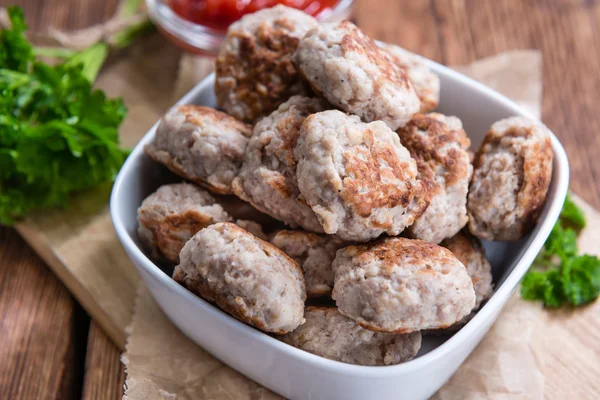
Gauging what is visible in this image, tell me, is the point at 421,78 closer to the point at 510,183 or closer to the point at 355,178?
the point at 510,183

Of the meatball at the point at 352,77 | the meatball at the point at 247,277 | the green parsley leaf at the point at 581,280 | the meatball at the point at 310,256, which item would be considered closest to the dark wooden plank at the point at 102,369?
the meatball at the point at 247,277

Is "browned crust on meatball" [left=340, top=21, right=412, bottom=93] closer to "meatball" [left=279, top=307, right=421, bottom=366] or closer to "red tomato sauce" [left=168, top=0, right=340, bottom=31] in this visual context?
"meatball" [left=279, top=307, right=421, bottom=366]

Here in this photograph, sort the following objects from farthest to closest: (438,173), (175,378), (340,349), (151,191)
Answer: (151,191), (175,378), (438,173), (340,349)

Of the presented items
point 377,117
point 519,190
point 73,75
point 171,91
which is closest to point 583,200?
point 519,190

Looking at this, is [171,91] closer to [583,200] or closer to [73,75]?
[73,75]

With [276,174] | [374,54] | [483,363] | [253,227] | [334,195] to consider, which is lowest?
[483,363]

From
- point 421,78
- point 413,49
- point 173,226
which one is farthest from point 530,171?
point 413,49

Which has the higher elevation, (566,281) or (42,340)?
(566,281)
